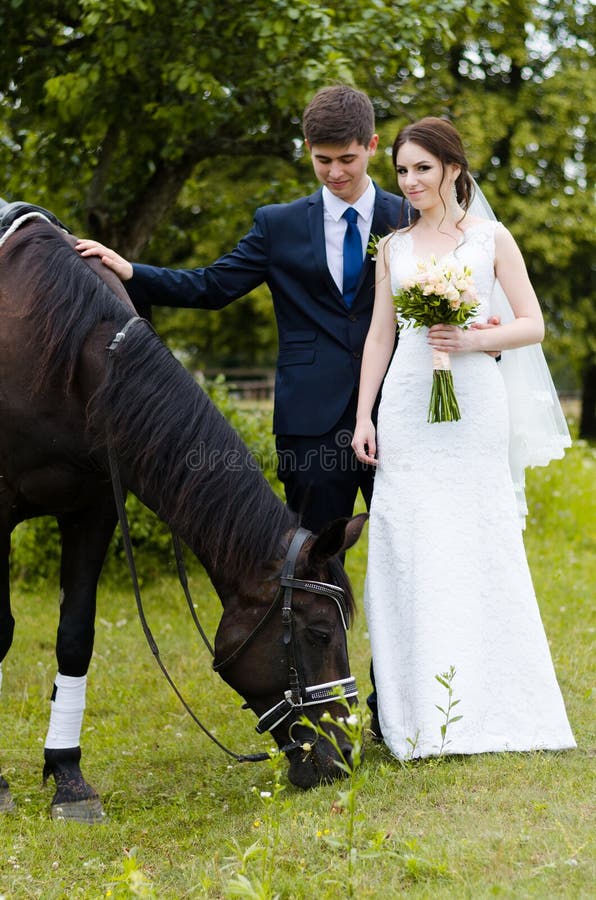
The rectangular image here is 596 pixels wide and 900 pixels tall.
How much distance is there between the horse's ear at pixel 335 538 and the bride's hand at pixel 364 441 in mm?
552

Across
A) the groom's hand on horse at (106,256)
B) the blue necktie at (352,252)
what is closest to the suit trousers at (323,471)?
the blue necktie at (352,252)

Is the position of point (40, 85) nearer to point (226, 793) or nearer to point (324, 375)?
point (324, 375)

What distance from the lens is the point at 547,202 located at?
15758 millimetres

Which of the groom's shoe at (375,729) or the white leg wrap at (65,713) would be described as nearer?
the white leg wrap at (65,713)

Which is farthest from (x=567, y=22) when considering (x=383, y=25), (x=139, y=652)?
(x=139, y=652)

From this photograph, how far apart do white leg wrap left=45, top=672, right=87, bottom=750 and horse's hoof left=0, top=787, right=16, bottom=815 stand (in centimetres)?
23

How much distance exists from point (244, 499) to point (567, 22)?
51.1 ft

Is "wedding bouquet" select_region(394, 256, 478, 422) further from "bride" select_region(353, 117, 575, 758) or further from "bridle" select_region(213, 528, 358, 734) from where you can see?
"bridle" select_region(213, 528, 358, 734)

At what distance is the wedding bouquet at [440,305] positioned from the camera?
11.1ft

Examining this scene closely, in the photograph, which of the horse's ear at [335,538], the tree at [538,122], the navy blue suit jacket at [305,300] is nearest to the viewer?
the horse's ear at [335,538]

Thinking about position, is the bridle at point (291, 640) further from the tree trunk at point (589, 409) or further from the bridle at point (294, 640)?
the tree trunk at point (589, 409)

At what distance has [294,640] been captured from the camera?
10.7 feet

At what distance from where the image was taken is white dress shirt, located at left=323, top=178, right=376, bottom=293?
396 cm

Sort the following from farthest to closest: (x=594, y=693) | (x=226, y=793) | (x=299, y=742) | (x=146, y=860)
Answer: (x=594, y=693)
(x=226, y=793)
(x=299, y=742)
(x=146, y=860)
